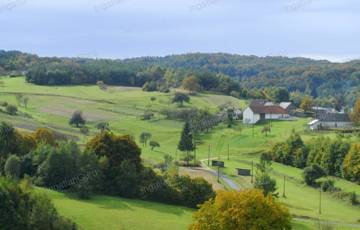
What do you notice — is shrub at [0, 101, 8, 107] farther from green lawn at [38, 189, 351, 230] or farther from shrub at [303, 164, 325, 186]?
green lawn at [38, 189, 351, 230]

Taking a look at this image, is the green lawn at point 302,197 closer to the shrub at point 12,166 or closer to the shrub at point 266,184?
the shrub at point 266,184

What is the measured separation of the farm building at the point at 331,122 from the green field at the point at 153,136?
2.26 meters

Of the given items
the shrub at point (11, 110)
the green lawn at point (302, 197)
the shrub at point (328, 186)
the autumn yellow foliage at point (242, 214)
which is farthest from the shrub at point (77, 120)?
the autumn yellow foliage at point (242, 214)

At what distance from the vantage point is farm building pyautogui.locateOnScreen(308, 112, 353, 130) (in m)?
103

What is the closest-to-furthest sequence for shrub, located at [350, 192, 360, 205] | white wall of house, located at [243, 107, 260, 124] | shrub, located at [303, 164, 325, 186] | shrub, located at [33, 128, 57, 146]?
1. shrub, located at [350, 192, 360, 205]
2. shrub, located at [33, 128, 57, 146]
3. shrub, located at [303, 164, 325, 186]
4. white wall of house, located at [243, 107, 260, 124]

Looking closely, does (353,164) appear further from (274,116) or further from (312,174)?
(274,116)

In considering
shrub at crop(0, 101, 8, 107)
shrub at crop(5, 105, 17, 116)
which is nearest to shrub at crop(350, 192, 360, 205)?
shrub at crop(5, 105, 17, 116)

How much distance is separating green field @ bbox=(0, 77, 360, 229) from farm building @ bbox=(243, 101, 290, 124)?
192 inches

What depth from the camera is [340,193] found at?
62.0m

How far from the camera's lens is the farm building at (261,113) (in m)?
115

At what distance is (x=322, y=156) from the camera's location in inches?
2997

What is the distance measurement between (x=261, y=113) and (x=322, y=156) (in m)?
39.9

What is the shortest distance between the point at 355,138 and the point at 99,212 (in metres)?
51.2

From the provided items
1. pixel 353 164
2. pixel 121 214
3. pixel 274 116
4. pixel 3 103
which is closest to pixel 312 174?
pixel 353 164
